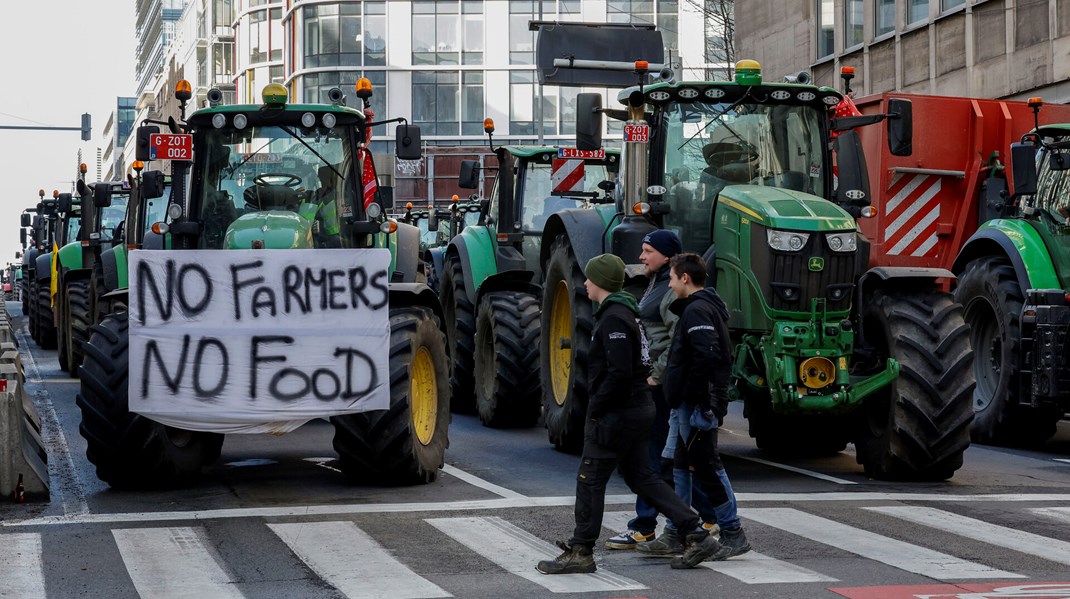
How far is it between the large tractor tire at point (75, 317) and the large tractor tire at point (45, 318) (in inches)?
198

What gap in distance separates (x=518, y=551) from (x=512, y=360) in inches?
271

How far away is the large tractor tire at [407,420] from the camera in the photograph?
11.4 metres

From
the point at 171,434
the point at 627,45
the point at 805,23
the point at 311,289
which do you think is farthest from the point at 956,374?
the point at 805,23

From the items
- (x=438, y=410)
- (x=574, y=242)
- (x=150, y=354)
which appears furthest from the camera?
(x=574, y=242)

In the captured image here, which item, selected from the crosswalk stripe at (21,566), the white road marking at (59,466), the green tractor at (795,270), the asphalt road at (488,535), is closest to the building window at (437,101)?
the white road marking at (59,466)

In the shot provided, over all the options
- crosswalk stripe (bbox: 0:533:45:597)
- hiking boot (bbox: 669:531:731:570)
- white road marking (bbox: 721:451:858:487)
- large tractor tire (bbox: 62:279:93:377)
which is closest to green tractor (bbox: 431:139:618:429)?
white road marking (bbox: 721:451:858:487)

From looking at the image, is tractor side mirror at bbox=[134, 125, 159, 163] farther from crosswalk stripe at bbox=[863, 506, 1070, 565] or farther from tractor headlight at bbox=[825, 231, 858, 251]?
crosswalk stripe at bbox=[863, 506, 1070, 565]

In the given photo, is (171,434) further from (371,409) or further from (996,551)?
(996,551)

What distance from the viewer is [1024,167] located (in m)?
14.7

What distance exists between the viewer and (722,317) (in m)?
9.04

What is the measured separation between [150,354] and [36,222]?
24987 mm

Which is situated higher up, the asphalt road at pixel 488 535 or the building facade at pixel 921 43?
the building facade at pixel 921 43

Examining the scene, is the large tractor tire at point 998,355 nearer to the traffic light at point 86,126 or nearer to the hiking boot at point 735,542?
the hiking boot at point 735,542

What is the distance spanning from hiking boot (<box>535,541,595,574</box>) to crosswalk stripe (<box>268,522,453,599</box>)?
664mm
